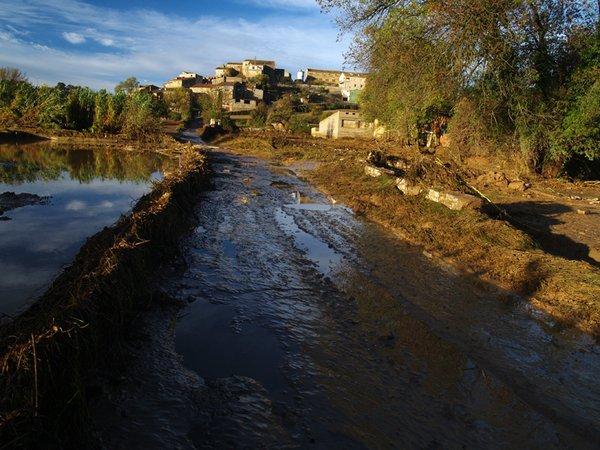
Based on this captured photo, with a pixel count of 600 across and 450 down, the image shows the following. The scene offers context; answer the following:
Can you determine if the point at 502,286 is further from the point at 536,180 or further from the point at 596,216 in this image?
the point at 536,180

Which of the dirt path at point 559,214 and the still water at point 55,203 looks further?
the dirt path at point 559,214

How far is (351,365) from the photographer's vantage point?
5.54 meters

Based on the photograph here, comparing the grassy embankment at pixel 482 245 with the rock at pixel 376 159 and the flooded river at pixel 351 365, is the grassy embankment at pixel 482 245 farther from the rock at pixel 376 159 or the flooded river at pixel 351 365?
the rock at pixel 376 159

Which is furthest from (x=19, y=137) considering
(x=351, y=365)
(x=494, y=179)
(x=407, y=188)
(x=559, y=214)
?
(x=351, y=365)

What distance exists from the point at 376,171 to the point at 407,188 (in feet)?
11.7

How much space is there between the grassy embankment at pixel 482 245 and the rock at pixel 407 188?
0.88 ft

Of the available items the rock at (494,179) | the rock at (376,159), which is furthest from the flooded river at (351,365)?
the rock at (376,159)

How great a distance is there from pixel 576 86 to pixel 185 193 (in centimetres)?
1595

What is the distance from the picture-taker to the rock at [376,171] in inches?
710

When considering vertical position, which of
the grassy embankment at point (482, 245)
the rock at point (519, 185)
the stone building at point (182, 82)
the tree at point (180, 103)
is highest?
the stone building at point (182, 82)

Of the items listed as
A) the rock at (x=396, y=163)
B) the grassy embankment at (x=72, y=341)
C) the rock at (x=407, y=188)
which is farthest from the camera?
the rock at (x=396, y=163)

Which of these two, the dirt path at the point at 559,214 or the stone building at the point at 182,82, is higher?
the stone building at the point at 182,82

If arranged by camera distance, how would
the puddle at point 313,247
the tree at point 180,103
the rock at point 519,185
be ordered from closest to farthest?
the puddle at point 313,247
the rock at point 519,185
the tree at point 180,103

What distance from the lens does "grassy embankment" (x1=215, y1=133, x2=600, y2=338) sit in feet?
24.6
